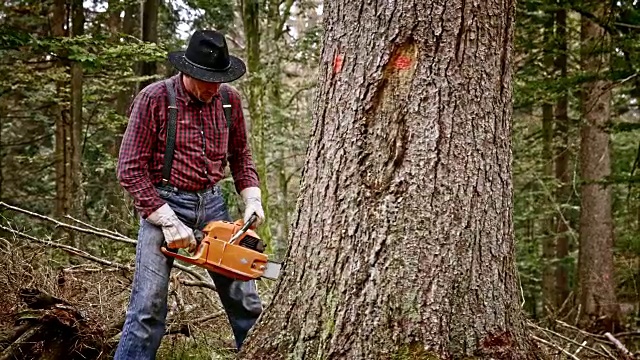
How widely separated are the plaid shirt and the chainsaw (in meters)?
0.27

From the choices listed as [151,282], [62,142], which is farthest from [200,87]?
[62,142]

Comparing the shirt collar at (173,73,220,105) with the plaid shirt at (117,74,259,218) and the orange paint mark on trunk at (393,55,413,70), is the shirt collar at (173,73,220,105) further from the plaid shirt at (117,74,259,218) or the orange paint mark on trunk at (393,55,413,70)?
the orange paint mark on trunk at (393,55,413,70)

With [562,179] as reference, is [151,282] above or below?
below

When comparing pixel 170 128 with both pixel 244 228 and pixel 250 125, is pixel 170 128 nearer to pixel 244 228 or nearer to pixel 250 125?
pixel 244 228

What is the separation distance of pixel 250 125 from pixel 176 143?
9.00 m

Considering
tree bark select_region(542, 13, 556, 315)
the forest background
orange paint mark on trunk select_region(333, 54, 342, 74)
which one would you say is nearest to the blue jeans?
the forest background

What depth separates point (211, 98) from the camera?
11.6 ft

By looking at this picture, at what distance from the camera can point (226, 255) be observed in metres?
3.45

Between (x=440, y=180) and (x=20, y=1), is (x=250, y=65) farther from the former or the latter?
(x=440, y=180)

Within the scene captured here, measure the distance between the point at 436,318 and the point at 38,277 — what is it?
116 inches

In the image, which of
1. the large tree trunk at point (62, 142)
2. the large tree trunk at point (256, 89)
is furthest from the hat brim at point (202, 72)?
the large tree trunk at point (256, 89)

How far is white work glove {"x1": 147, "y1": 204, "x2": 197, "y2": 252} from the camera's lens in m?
3.30

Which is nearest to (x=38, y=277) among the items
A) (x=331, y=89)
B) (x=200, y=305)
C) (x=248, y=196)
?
(x=200, y=305)

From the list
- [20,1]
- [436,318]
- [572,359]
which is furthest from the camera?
[20,1]
